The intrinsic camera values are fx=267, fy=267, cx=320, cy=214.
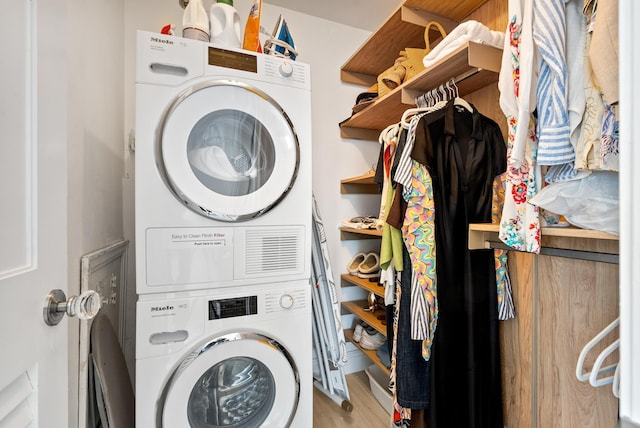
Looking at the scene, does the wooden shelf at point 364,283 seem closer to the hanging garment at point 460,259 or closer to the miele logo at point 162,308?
the hanging garment at point 460,259

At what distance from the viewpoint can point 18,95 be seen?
431 mm

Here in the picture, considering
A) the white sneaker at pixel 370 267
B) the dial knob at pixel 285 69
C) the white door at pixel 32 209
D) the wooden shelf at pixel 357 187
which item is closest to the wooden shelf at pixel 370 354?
the white sneaker at pixel 370 267

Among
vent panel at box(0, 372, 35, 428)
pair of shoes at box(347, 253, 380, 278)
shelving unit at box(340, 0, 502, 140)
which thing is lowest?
pair of shoes at box(347, 253, 380, 278)

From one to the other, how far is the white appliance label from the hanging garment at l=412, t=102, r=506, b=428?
0.83 meters

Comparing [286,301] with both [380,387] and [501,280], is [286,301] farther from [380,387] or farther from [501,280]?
[380,387]

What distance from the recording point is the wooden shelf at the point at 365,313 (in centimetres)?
159

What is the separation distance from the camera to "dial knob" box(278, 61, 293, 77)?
43.6 inches

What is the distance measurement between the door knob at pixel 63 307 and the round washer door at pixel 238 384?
53 cm

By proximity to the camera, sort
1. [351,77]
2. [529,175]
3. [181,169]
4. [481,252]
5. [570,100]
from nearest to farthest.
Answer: [570,100] < [529,175] < [181,169] < [481,252] < [351,77]

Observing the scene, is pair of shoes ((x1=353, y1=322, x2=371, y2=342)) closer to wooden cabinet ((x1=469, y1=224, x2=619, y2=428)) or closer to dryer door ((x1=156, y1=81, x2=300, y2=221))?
wooden cabinet ((x1=469, y1=224, x2=619, y2=428))

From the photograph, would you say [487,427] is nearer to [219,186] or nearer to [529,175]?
[529,175]

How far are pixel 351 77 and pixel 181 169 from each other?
155cm

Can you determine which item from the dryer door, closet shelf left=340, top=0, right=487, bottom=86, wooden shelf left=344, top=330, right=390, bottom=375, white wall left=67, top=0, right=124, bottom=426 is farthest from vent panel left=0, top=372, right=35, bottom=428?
closet shelf left=340, top=0, right=487, bottom=86

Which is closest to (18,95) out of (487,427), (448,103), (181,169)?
(181,169)
